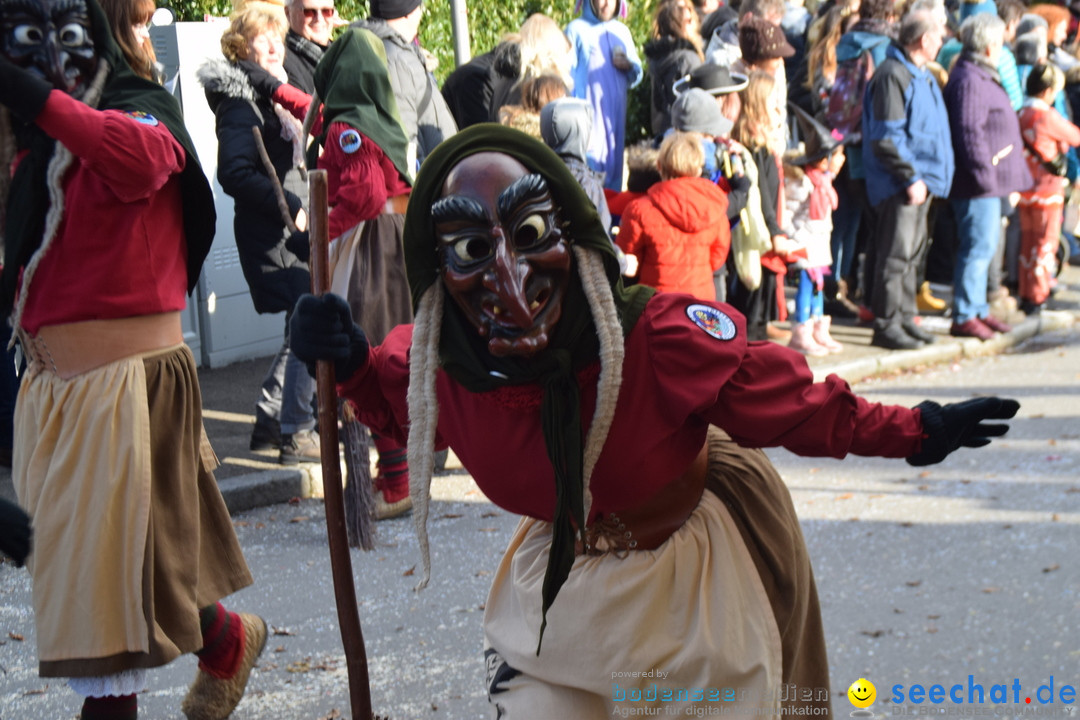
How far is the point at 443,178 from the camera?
260cm

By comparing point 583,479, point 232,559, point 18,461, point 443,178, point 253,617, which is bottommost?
point 253,617

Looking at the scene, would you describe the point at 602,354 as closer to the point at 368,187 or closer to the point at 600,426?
the point at 600,426

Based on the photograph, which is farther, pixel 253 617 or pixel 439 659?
pixel 439 659

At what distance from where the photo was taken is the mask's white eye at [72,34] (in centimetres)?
351

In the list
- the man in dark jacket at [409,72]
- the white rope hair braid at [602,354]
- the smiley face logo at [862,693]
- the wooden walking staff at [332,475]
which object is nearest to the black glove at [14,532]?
the wooden walking staff at [332,475]

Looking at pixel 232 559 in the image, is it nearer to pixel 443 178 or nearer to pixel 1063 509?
pixel 443 178

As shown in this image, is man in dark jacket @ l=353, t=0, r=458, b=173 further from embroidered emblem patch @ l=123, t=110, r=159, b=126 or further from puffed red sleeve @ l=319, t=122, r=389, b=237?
embroidered emblem patch @ l=123, t=110, r=159, b=126

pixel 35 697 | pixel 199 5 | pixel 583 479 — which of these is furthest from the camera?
pixel 199 5

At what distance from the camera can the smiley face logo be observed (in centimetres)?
403

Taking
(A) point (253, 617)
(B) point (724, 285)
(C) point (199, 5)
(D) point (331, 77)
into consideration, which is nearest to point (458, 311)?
(A) point (253, 617)

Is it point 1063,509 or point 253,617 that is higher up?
point 253,617

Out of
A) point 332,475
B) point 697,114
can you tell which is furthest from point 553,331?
point 697,114

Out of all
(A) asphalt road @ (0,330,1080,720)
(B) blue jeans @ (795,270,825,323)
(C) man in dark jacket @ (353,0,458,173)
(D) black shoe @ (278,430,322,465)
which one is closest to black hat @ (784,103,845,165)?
(B) blue jeans @ (795,270,825,323)

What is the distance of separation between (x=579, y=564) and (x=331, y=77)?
331 cm
